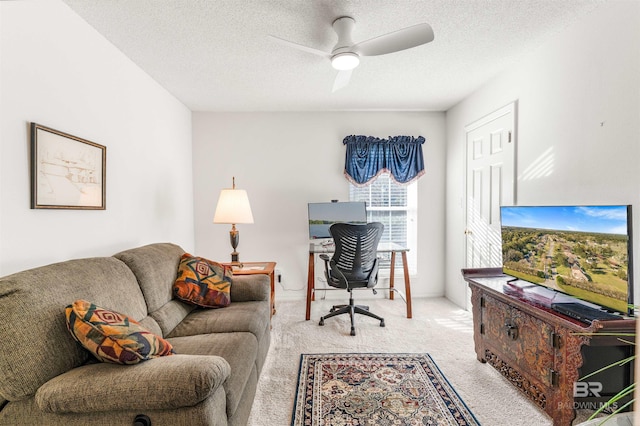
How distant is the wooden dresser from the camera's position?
5.12 ft

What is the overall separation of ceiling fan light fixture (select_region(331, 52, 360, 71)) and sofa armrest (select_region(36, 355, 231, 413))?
2042 millimetres

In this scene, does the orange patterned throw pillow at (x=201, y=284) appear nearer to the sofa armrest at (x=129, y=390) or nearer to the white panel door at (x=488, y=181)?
the sofa armrest at (x=129, y=390)

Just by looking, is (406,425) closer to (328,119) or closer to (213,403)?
(213,403)

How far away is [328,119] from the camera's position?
4.15 m

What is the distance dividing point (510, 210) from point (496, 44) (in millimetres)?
1306

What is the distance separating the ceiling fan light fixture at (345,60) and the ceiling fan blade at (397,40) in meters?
0.05

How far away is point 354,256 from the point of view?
10.1 ft

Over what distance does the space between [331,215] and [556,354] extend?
2537 mm

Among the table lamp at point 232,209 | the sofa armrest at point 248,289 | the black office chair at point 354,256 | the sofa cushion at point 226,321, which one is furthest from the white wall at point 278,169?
the sofa cushion at point 226,321

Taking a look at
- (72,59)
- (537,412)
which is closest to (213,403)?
(537,412)

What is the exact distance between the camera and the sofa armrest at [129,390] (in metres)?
1.16

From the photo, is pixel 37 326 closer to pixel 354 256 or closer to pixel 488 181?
pixel 354 256

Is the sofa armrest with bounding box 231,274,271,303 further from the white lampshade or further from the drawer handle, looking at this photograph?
the drawer handle
